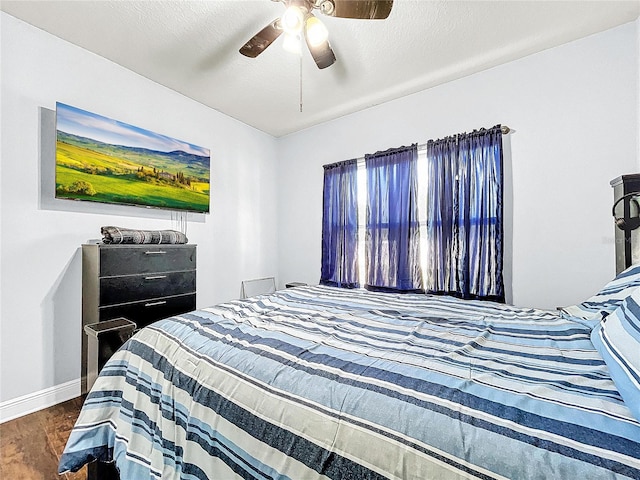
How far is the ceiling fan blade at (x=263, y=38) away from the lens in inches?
66.7

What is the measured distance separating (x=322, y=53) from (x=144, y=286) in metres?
2.15

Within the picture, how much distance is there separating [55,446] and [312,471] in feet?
6.19

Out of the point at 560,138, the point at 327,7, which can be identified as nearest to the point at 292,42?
the point at 327,7

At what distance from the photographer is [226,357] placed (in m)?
1.06

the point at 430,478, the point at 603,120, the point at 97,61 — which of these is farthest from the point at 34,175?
the point at 603,120

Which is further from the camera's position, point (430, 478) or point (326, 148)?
point (326, 148)

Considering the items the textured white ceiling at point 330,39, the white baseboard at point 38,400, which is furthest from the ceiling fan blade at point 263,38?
the white baseboard at point 38,400

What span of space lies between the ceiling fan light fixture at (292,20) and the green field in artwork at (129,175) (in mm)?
1784

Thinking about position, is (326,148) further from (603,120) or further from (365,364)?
(365,364)

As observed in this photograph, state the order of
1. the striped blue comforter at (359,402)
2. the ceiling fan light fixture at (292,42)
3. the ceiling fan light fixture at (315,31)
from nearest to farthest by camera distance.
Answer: the striped blue comforter at (359,402)
the ceiling fan light fixture at (315,31)
the ceiling fan light fixture at (292,42)

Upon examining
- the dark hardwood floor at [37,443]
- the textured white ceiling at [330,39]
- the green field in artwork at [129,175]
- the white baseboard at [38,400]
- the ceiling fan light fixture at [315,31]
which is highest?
the textured white ceiling at [330,39]

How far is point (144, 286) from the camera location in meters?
2.32

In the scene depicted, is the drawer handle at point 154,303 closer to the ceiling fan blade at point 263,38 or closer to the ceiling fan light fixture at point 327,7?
the ceiling fan blade at point 263,38

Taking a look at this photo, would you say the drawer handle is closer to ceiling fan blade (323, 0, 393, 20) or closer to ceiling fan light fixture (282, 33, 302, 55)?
ceiling fan light fixture (282, 33, 302, 55)
